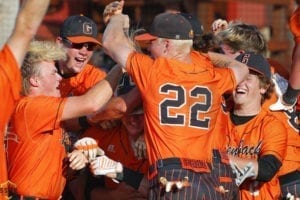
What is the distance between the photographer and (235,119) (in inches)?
262

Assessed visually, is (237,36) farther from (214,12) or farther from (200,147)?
(214,12)

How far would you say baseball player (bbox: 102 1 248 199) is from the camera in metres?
5.81

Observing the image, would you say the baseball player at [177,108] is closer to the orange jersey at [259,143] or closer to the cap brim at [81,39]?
the orange jersey at [259,143]

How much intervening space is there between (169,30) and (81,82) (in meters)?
1.39

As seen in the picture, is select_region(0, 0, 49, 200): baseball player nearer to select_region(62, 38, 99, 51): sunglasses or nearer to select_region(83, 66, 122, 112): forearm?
select_region(83, 66, 122, 112): forearm

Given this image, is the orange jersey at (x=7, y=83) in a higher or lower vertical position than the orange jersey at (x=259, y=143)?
higher

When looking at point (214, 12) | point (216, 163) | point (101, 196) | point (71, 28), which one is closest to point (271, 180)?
point (216, 163)

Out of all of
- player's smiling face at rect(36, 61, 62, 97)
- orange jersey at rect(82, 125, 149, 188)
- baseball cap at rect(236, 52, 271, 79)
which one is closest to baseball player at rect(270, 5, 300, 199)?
baseball cap at rect(236, 52, 271, 79)

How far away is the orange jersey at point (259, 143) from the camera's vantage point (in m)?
6.46

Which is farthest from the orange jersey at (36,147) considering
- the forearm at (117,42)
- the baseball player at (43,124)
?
the forearm at (117,42)

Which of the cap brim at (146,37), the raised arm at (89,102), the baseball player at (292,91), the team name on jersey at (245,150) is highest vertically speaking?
the cap brim at (146,37)

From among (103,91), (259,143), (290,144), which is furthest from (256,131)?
(103,91)

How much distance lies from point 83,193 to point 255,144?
1.38 m

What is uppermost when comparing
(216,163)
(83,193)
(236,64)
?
(236,64)
